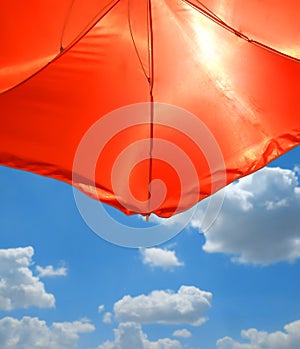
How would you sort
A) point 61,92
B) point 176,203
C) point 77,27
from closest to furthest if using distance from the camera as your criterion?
point 77,27 → point 61,92 → point 176,203

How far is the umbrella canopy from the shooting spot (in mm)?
4273

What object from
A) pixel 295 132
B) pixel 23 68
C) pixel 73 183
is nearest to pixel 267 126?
pixel 295 132

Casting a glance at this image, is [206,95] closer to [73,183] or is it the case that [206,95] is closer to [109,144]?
[109,144]

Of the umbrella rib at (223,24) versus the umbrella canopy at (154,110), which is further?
the umbrella canopy at (154,110)

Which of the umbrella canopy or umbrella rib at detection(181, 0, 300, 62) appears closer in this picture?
umbrella rib at detection(181, 0, 300, 62)

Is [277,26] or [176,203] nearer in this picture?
[277,26]

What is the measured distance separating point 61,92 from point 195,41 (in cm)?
107

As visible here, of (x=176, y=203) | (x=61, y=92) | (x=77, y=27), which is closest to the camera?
(x=77, y=27)

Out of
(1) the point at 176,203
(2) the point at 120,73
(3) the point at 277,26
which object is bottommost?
(1) the point at 176,203

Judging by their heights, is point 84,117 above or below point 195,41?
below

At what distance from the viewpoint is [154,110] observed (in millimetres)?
4547

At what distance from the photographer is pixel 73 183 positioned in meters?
4.46

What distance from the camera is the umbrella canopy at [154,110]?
4.27 metres

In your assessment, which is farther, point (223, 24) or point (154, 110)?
point (154, 110)
